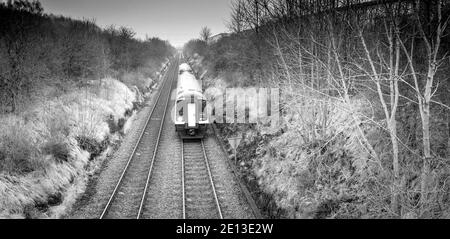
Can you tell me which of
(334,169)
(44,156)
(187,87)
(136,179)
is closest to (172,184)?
(136,179)

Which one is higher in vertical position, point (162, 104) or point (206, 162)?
point (162, 104)

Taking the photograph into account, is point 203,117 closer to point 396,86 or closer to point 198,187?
point 198,187

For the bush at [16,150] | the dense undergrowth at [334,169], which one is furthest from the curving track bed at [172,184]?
the bush at [16,150]

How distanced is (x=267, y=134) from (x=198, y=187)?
5176 millimetres

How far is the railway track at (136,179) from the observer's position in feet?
38.2

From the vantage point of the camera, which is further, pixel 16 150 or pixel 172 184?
pixel 172 184

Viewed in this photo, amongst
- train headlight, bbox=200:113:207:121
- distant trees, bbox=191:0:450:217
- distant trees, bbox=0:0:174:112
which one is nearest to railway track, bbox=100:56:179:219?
train headlight, bbox=200:113:207:121

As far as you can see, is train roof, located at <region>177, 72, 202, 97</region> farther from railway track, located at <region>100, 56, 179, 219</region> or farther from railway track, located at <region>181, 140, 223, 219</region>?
railway track, located at <region>181, 140, 223, 219</region>

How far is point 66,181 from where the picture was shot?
13.0 meters

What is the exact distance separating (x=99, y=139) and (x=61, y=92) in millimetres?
5622

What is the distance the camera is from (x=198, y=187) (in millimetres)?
13391
